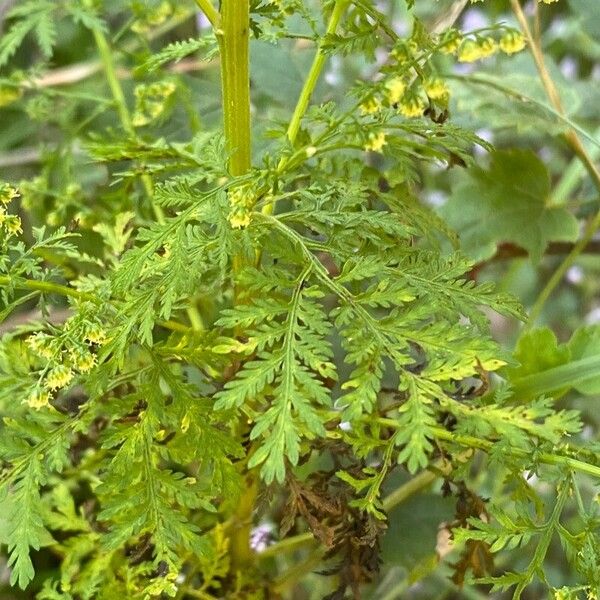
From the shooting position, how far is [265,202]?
1.63 feet

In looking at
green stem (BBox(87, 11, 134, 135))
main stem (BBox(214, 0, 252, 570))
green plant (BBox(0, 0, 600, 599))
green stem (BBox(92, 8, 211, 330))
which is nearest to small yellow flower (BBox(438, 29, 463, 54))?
green plant (BBox(0, 0, 600, 599))

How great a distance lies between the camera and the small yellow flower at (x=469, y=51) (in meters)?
0.44

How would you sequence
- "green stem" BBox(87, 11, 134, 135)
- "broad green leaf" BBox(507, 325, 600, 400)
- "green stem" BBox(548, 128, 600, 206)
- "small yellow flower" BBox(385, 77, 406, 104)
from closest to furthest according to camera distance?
"small yellow flower" BBox(385, 77, 406, 104) < "broad green leaf" BBox(507, 325, 600, 400) < "green stem" BBox(87, 11, 134, 135) < "green stem" BBox(548, 128, 600, 206)

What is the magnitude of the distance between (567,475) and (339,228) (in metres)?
0.19

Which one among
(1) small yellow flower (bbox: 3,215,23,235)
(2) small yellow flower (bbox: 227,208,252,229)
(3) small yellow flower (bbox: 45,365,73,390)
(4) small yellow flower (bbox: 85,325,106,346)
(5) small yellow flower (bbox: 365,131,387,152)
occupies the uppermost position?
(5) small yellow flower (bbox: 365,131,387,152)

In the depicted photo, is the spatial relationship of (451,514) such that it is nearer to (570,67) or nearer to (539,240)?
(539,240)

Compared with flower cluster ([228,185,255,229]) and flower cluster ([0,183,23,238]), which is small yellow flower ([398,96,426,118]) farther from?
flower cluster ([0,183,23,238])

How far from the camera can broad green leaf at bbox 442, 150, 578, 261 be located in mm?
851

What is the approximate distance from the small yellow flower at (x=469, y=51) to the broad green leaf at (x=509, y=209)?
41cm

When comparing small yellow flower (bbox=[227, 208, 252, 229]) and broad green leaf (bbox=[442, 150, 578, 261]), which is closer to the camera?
small yellow flower (bbox=[227, 208, 252, 229])

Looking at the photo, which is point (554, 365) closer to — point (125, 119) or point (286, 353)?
point (286, 353)

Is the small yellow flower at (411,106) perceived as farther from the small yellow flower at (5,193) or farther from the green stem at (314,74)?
the small yellow flower at (5,193)

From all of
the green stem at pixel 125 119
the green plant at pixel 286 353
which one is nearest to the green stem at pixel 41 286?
the green plant at pixel 286 353

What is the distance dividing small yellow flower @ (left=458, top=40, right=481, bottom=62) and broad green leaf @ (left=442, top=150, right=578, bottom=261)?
0.41 metres
